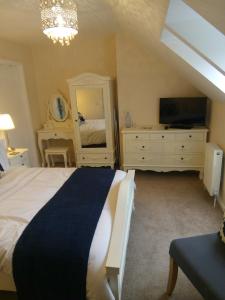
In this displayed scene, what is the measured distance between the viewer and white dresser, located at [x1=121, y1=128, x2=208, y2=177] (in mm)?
3422

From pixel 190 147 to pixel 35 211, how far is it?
102 inches

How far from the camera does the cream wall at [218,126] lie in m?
2.76

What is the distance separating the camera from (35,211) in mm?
1792

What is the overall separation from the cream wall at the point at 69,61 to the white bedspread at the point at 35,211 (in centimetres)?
220

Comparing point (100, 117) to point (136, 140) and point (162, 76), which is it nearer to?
point (136, 140)

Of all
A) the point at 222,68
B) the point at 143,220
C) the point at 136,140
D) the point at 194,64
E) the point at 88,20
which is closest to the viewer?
the point at 222,68

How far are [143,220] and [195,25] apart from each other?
2.06 metres

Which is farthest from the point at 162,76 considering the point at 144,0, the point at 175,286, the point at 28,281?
the point at 28,281

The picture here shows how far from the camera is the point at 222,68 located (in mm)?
1931

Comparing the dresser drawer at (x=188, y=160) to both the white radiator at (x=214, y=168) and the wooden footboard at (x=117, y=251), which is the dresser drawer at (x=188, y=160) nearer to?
the white radiator at (x=214, y=168)

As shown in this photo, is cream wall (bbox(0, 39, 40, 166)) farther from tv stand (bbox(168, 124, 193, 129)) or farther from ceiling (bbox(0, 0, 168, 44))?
tv stand (bbox(168, 124, 193, 129))

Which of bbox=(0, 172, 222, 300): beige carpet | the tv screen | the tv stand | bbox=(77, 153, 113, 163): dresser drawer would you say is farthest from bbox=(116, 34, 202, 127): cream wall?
bbox=(0, 172, 222, 300): beige carpet

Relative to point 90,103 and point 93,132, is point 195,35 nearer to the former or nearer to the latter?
point 90,103

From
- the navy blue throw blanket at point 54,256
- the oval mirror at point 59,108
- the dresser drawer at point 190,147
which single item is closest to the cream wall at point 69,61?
the oval mirror at point 59,108
